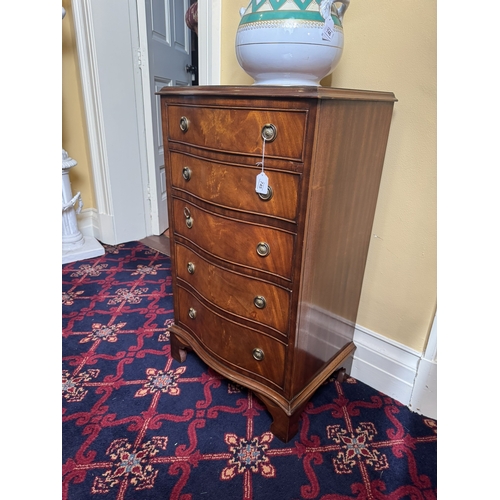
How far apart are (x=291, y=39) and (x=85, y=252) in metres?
1.95

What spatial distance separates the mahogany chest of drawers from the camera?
87 cm

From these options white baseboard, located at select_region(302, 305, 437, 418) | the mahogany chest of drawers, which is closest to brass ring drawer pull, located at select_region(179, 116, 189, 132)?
the mahogany chest of drawers

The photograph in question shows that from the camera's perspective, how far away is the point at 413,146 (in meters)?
1.13

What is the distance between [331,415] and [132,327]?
38.4 inches

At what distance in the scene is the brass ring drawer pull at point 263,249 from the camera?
100 centimetres

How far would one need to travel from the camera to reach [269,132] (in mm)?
871

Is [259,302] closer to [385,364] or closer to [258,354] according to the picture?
[258,354]

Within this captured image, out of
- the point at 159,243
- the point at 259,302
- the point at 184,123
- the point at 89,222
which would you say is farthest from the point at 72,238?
the point at 259,302

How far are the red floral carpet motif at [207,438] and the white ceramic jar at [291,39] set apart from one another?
1077mm

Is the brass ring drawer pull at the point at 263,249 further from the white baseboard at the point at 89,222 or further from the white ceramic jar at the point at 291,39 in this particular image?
the white baseboard at the point at 89,222

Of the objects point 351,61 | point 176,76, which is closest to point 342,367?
point 351,61

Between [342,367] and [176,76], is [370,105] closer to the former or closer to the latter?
[342,367]

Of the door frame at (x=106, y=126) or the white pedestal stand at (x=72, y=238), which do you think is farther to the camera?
the white pedestal stand at (x=72, y=238)

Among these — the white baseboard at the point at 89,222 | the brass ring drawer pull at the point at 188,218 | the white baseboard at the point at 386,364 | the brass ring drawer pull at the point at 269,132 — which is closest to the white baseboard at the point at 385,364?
the white baseboard at the point at 386,364
